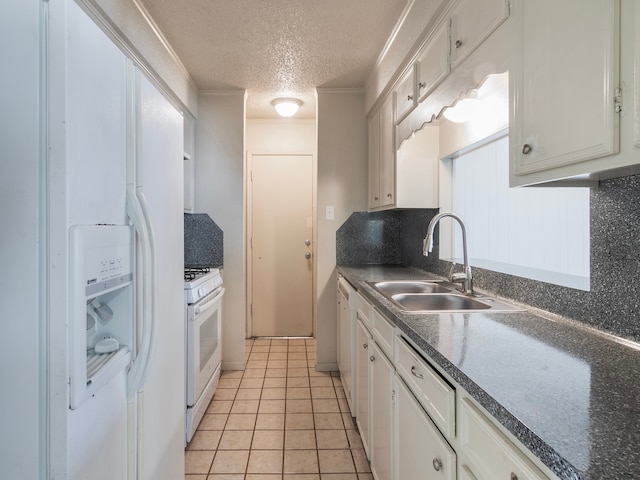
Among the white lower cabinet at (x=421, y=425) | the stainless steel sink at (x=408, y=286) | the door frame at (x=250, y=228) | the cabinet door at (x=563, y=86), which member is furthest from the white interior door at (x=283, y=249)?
the cabinet door at (x=563, y=86)

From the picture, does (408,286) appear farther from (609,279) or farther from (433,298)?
(609,279)

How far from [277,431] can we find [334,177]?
1964mm

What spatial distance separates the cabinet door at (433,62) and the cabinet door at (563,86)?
53 cm

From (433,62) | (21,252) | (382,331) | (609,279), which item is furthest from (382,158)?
(21,252)

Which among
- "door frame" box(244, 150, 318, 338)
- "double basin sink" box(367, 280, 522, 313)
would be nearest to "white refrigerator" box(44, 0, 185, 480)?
"double basin sink" box(367, 280, 522, 313)

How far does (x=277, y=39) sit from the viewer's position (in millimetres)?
2275

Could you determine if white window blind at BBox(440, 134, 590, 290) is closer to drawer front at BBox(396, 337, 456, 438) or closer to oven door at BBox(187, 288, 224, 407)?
drawer front at BBox(396, 337, 456, 438)

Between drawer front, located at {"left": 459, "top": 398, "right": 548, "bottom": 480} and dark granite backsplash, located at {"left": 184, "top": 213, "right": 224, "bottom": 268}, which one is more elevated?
dark granite backsplash, located at {"left": 184, "top": 213, "right": 224, "bottom": 268}

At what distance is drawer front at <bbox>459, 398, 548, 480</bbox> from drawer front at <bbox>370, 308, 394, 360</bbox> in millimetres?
572

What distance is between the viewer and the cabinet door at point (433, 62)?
4.93 feet

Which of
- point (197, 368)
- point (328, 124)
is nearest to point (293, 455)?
point (197, 368)

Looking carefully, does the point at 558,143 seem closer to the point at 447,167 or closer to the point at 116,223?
the point at 116,223

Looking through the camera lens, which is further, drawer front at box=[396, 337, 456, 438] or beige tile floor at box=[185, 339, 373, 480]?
beige tile floor at box=[185, 339, 373, 480]

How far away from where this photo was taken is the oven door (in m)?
2.03
